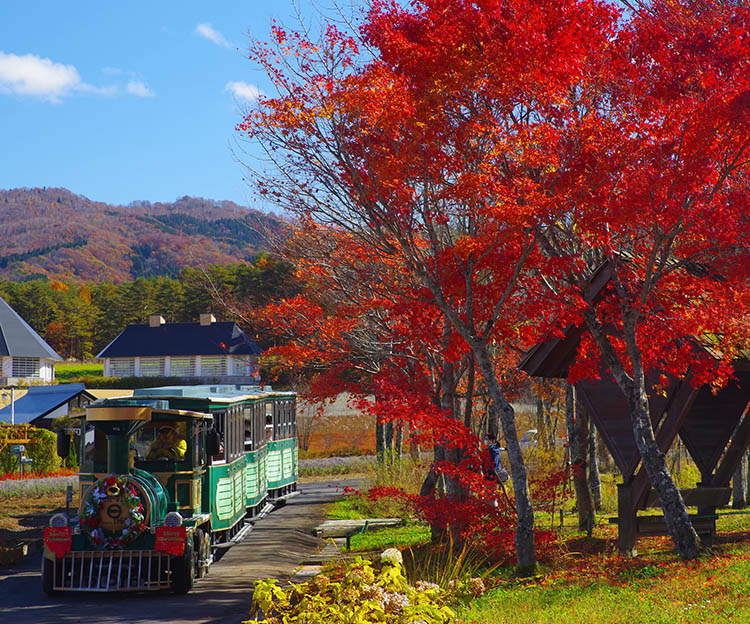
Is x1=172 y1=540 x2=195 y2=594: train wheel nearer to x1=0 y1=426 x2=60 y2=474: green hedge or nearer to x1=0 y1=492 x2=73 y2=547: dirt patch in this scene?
x1=0 y1=492 x2=73 y2=547: dirt patch

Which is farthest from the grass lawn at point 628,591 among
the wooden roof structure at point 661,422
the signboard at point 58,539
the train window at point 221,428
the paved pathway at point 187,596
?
the signboard at point 58,539

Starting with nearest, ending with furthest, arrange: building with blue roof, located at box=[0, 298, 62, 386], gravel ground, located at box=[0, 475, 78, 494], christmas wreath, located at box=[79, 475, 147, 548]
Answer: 1. christmas wreath, located at box=[79, 475, 147, 548]
2. gravel ground, located at box=[0, 475, 78, 494]
3. building with blue roof, located at box=[0, 298, 62, 386]

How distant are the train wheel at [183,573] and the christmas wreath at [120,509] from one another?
0.67 metres

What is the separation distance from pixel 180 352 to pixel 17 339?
39.0 ft

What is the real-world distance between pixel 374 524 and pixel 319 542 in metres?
1.49

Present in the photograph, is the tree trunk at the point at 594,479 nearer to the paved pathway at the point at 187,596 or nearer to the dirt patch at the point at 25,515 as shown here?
the paved pathway at the point at 187,596

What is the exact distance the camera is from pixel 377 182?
1195cm

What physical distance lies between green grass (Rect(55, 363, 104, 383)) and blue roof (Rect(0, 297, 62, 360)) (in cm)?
571

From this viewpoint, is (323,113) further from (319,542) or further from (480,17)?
(319,542)

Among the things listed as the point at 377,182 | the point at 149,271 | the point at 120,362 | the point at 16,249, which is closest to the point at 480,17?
the point at 377,182

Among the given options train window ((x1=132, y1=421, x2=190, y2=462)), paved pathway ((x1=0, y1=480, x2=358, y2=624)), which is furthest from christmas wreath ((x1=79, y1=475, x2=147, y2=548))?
train window ((x1=132, y1=421, x2=190, y2=462))

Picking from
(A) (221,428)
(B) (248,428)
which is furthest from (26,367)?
(A) (221,428)

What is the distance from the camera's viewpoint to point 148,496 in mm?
11906

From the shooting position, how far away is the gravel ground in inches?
1001
